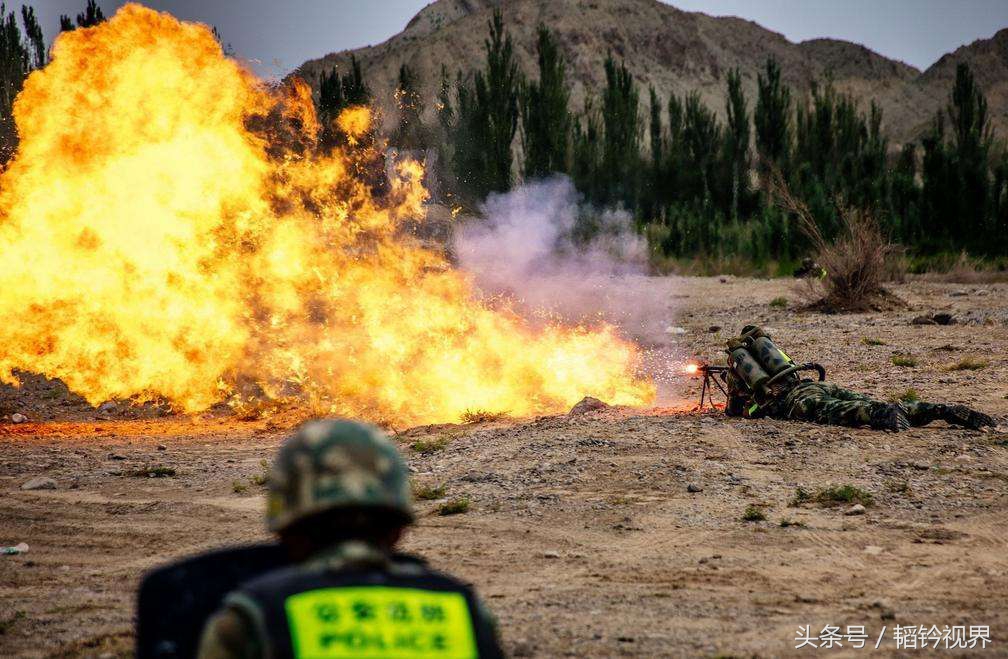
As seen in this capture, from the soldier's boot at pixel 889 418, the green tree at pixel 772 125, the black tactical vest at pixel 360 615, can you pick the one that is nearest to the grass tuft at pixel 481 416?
the soldier's boot at pixel 889 418

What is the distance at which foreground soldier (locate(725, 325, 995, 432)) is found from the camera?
9.39 metres

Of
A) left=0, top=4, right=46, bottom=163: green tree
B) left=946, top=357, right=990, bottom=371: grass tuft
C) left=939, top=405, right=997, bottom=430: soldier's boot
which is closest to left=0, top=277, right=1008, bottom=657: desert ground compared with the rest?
left=939, top=405, right=997, bottom=430: soldier's boot

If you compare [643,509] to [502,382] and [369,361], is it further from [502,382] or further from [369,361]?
[369,361]

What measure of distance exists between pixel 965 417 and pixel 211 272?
994cm

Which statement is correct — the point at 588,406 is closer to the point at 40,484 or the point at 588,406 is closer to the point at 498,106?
the point at 40,484

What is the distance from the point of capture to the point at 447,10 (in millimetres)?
115812

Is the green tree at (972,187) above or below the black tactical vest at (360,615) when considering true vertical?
above

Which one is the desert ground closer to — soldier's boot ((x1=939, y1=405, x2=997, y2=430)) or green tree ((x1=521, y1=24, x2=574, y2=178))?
soldier's boot ((x1=939, y1=405, x2=997, y2=430))

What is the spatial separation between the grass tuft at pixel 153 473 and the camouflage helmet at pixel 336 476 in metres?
7.88

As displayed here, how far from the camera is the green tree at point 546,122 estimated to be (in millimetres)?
38625

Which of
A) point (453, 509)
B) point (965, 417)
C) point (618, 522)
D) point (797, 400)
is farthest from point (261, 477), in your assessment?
point (965, 417)

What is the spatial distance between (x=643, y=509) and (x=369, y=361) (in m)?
7.84

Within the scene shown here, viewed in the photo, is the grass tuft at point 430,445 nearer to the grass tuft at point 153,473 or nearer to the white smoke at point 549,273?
the grass tuft at point 153,473

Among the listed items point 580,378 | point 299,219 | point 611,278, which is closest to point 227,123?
point 299,219
